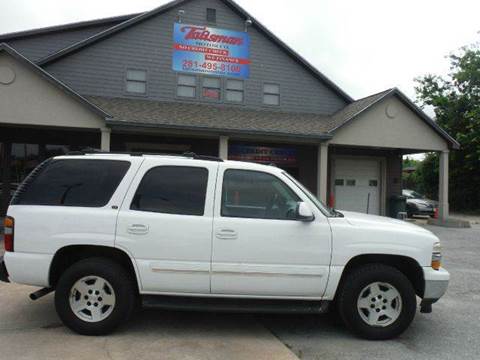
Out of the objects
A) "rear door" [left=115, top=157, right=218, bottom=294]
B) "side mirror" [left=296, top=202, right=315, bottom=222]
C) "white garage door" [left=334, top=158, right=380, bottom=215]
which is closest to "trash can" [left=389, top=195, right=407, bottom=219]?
"white garage door" [left=334, top=158, right=380, bottom=215]

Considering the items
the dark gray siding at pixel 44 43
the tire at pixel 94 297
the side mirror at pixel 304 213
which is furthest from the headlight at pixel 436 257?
the dark gray siding at pixel 44 43

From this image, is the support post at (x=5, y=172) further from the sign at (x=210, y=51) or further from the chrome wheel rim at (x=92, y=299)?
the chrome wheel rim at (x=92, y=299)

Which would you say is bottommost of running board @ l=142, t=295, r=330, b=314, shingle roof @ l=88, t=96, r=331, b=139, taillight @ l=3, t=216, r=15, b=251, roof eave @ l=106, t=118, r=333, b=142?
running board @ l=142, t=295, r=330, b=314

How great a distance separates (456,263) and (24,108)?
38.4 ft

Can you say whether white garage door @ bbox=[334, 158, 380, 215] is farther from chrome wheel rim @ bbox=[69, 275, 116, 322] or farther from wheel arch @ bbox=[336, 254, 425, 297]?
chrome wheel rim @ bbox=[69, 275, 116, 322]

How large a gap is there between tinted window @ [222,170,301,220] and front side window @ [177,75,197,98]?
12.5m

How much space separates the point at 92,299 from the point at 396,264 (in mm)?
3381

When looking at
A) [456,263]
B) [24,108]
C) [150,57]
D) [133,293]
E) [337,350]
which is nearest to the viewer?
[337,350]

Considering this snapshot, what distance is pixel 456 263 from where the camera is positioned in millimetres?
9414

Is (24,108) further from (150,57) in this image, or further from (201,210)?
(201,210)

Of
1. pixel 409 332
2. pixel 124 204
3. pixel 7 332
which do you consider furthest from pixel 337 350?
pixel 7 332

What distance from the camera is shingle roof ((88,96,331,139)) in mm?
13797

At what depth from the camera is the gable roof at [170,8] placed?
15624 mm

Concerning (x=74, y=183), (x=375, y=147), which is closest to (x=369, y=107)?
(x=375, y=147)
